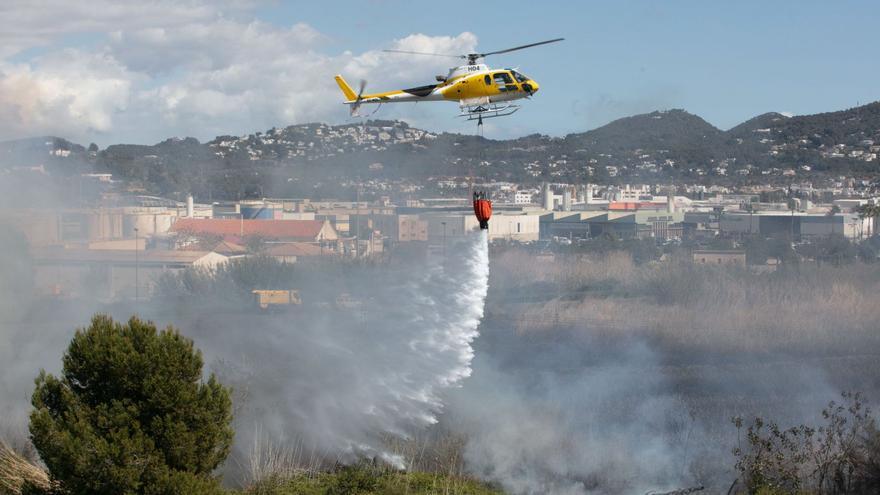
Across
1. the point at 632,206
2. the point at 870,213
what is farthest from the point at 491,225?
the point at 632,206

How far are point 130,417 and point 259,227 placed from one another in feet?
118

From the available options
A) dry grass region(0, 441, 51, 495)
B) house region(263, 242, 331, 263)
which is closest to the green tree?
dry grass region(0, 441, 51, 495)

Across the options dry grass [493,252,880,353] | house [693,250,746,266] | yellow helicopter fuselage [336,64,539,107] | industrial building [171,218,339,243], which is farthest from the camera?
house [693,250,746,266]

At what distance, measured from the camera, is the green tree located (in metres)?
13.9

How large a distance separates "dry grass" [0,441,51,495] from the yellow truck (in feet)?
83.1

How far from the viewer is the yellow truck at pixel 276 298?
4328 centimetres

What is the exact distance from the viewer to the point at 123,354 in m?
14.3

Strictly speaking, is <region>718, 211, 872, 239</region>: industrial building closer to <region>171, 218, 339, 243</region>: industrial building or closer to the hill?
the hill

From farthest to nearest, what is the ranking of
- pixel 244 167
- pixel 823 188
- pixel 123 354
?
pixel 823 188 → pixel 244 167 → pixel 123 354

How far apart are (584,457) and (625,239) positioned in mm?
34159

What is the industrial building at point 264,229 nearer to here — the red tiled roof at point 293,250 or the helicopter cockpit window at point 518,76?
the red tiled roof at point 293,250

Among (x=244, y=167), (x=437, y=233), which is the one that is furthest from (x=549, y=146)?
(x=437, y=233)

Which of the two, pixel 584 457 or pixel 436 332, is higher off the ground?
pixel 436 332

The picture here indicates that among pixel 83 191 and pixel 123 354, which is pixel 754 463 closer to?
pixel 123 354
